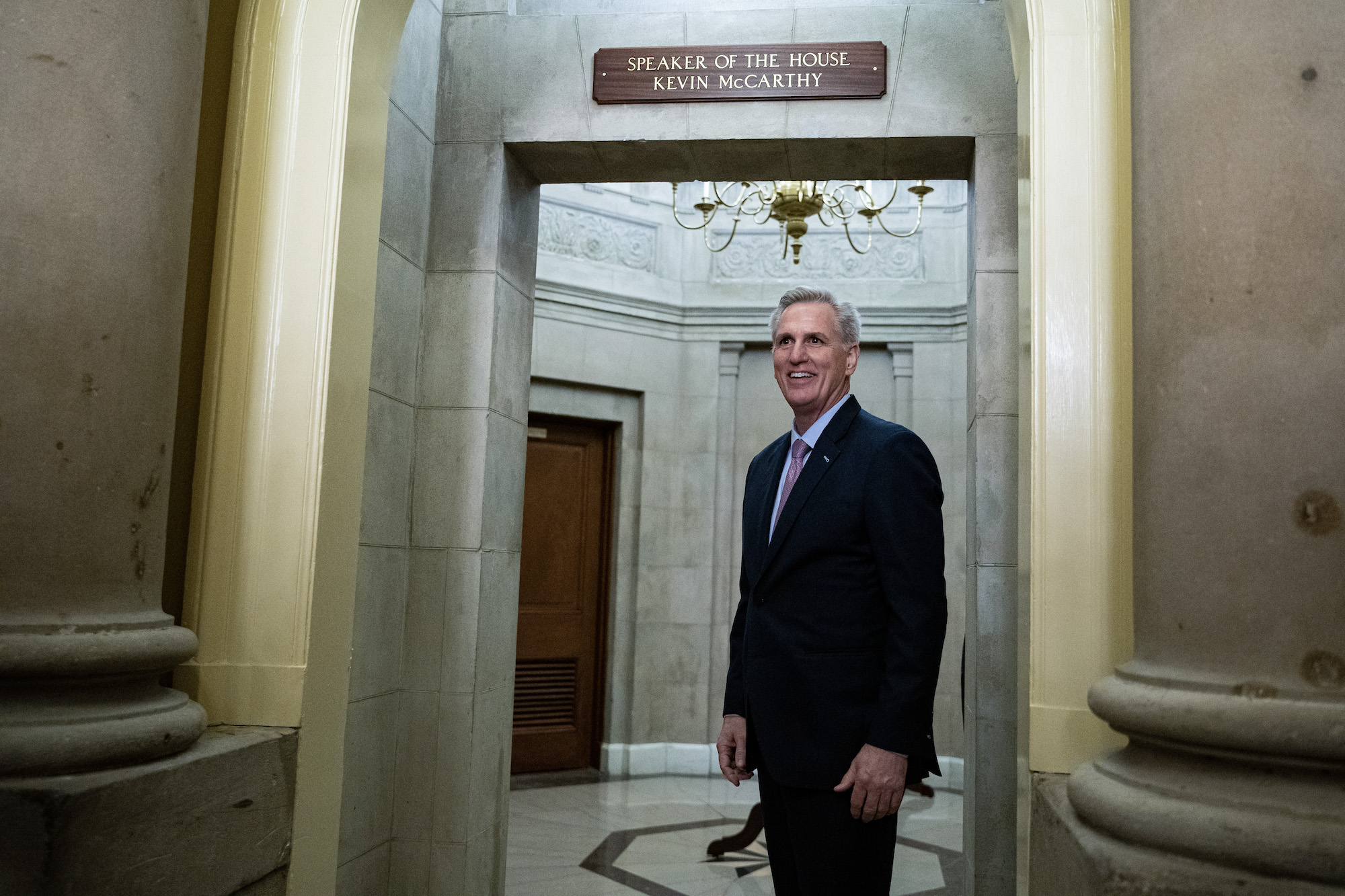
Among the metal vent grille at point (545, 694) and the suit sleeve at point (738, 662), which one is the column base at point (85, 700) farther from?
the metal vent grille at point (545, 694)

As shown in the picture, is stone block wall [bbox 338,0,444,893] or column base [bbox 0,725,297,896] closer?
column base [bbox 0,725,297,896]

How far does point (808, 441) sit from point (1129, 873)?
3.75 feet

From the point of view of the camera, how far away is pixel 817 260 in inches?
296

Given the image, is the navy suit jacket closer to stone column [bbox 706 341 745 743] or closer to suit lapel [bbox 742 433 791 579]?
suit lapel [bbox 742 433 791 579]

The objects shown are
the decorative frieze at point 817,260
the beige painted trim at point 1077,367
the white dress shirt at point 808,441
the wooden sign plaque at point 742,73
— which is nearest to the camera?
the beige painted trim at point 1077,367

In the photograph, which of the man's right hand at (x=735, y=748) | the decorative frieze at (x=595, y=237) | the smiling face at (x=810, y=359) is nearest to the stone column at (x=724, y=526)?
the decorative frieze at (x=595, y=237)

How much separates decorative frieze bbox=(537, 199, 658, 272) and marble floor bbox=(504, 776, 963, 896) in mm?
3549

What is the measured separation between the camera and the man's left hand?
1.93m

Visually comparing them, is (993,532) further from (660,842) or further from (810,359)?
(660,842)

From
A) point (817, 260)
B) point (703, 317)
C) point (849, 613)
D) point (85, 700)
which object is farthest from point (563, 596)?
point (85, 700)

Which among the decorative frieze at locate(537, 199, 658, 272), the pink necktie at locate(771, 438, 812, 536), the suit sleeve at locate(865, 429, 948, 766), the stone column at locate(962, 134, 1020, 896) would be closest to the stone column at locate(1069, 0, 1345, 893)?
the suit sleeve at locate(865, 429, 948, 766)

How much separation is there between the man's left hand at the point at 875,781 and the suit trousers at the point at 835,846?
6 centimetres

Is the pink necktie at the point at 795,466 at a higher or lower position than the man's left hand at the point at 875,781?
higher

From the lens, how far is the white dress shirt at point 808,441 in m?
2.27
